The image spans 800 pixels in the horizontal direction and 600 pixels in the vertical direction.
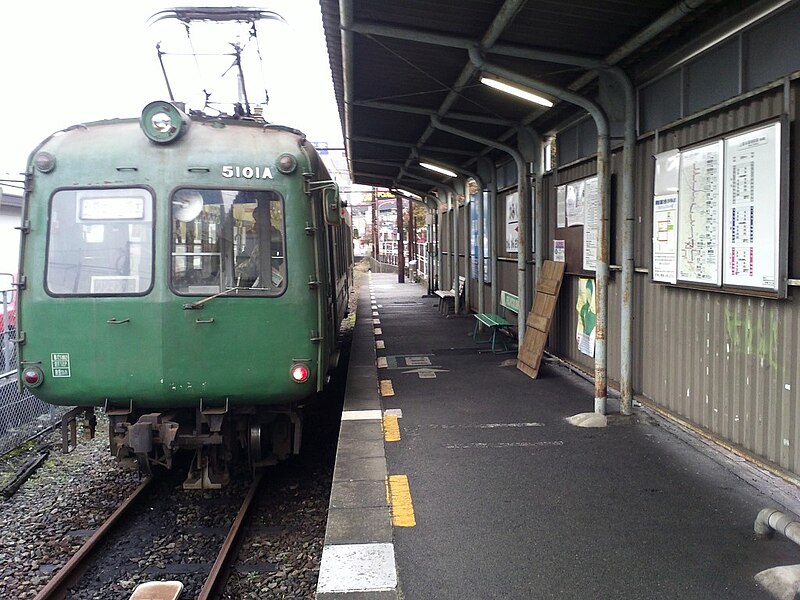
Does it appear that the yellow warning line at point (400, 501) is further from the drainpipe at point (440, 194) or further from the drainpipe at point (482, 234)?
the drainpipe at point (440, 194)

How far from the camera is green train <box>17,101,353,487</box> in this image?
530 centimetres

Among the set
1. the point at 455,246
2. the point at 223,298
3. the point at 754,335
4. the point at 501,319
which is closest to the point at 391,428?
the point at 223,298

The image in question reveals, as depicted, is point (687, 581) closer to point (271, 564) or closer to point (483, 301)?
point (271, 564)

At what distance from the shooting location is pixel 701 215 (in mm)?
5148

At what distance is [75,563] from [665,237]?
5099 millimetres

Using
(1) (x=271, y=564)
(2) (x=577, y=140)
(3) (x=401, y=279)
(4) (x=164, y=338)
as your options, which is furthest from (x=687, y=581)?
(3) (x=401, y=279)

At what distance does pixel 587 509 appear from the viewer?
4.34 m

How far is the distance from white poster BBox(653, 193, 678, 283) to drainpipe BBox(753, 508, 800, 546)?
226 centimetres

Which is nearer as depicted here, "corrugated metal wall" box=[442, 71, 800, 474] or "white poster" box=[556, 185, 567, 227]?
"corrugated metal wall" box=[442, 71, 800, 474]

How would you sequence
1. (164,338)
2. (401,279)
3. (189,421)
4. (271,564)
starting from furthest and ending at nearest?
(401,279)
(189,421)
(164,338)
(271,564)

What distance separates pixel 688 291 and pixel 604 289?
902mm

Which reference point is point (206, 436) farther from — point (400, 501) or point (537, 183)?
point (537, 183)

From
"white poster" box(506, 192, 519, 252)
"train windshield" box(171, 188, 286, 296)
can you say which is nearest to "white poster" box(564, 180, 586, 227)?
"white poster" box(506, 192, 519, 252)

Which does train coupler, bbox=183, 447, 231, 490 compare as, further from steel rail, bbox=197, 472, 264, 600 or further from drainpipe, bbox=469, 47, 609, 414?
drainpipe, bbox=469, 47, 609, 414
